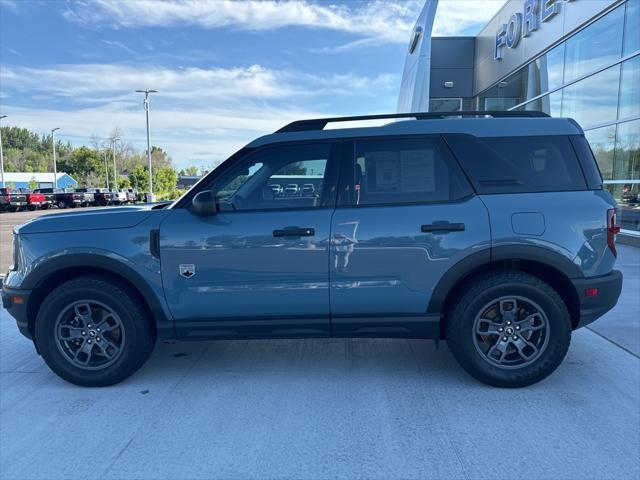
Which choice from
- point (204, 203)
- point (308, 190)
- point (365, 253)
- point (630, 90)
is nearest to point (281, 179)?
point (308, 190)

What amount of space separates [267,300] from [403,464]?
1.43 meters

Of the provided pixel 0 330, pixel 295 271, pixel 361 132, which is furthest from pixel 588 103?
pixel 0 330

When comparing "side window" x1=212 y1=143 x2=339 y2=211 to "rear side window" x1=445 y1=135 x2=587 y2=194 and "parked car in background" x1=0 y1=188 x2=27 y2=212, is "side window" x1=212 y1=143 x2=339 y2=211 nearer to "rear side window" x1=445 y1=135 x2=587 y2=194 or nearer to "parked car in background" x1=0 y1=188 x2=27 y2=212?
"rear side window" x1=445 y1=135 x2=587 y2=194

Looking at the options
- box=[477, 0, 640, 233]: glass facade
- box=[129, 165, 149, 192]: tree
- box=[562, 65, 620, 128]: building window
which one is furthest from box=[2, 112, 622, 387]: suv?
box=[129, 165, 149, 192]: tree

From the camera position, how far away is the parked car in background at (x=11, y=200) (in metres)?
29.1

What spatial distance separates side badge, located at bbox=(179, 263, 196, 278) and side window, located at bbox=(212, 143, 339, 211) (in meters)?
0.50

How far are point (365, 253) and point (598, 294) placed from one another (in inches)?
68.4

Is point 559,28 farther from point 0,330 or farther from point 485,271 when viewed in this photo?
point 0,330

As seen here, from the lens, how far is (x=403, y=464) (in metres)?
2.49

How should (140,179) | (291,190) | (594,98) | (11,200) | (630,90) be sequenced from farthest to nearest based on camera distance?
1. (140,179)
2. (11,200)
3. (594,98)
4. (630,90)
5. (291,190)

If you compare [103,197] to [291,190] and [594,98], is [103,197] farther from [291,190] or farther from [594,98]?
[291,190]

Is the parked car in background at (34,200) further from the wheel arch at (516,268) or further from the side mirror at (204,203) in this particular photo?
the wheel arch at (516,268)

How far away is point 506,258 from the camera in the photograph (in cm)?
322

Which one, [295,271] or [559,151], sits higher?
[559,151]
